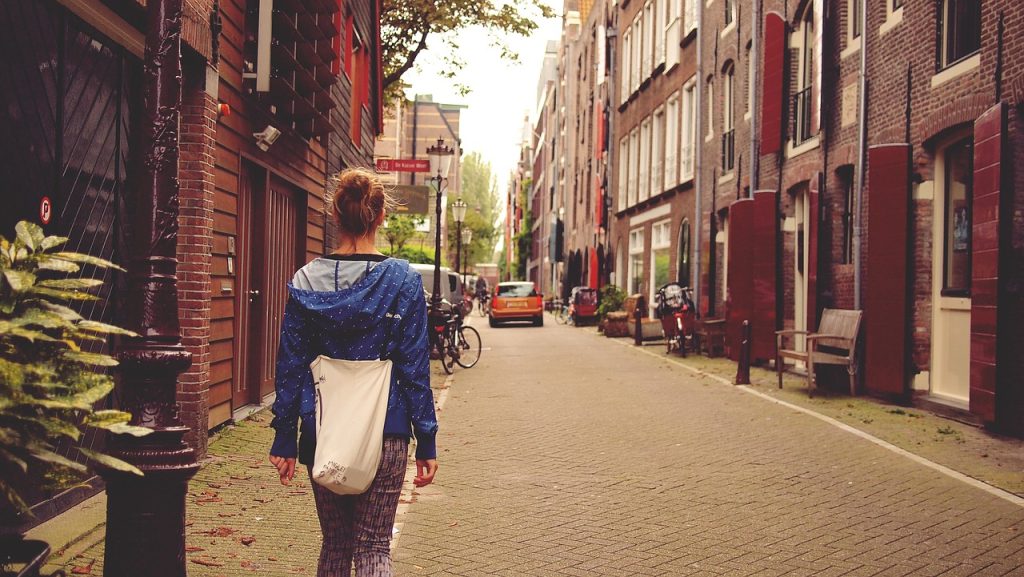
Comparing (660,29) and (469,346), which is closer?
(469,346)

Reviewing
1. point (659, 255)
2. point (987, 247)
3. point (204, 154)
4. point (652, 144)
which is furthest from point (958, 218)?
point (652, 144)

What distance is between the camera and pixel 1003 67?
379 inches

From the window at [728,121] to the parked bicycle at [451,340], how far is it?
22.5ft

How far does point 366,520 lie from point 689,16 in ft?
75.6

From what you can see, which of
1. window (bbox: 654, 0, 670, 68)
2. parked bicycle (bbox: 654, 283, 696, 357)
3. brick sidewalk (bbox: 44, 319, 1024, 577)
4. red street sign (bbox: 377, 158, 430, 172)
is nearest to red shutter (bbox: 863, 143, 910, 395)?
brick sidewalk (bbox: 44, 319, 1024, 577)

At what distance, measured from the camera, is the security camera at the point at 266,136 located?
377 inches

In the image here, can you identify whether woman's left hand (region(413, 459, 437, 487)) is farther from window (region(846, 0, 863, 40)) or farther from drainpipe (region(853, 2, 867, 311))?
window (region(846, 0, 863, 40))

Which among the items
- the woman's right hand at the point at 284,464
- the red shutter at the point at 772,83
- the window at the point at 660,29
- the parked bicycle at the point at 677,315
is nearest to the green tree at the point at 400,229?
→ the window at the point at 660,29

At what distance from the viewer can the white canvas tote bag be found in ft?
9.84

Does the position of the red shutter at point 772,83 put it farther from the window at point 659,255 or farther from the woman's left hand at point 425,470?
the woman's left hand at point 425,470

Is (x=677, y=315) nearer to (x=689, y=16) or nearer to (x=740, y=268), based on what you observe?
(x=740, y=268)

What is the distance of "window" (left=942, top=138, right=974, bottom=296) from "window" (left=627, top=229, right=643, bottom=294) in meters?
19.1

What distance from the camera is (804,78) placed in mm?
16094

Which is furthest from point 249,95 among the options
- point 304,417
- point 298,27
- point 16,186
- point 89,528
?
point 304,417
